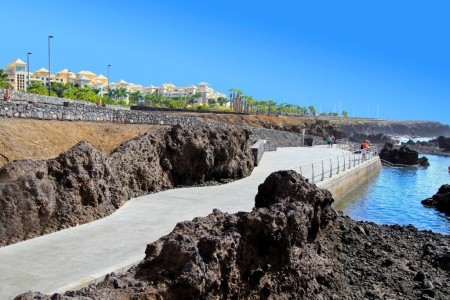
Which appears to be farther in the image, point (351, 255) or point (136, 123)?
point (136, 123)

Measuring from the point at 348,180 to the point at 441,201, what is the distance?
16.6 ft

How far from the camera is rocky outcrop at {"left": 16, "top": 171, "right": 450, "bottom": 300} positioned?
5820 millimetres

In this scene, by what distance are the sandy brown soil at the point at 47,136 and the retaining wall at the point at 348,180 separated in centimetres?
1096

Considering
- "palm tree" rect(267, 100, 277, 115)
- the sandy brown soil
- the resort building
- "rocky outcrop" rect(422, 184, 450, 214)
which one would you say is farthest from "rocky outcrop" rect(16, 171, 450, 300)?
"palm tree" rect(267, 100, 277, 115)

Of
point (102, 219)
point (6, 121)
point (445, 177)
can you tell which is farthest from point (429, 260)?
point (445, 177)

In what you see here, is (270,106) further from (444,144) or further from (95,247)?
(95,247)

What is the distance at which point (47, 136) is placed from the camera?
22.8 m

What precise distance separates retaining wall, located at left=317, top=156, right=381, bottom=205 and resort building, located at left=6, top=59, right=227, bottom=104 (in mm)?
55574

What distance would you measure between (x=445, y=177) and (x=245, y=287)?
4287 cm

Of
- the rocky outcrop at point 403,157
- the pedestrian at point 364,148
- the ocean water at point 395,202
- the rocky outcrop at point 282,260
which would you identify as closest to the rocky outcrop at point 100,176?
the rocky outcrop at point 282,260

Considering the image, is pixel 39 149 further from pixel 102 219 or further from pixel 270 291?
pixel 270 291

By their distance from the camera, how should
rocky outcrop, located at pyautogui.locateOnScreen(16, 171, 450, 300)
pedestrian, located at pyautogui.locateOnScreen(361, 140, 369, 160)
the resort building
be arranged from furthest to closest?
the resort building < pedestrian, located at pyautogui.locateOnScreen(361, 140, 369, 160) < rocky outcrop, located at pyautogui.locateOnScreen(16, 171, 450, 300)

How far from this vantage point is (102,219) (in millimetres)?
11805

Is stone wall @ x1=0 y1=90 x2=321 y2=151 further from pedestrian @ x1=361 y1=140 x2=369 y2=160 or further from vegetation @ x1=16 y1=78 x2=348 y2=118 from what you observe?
vegetation @ x1=16 y1=78 x2=348 y2=118
